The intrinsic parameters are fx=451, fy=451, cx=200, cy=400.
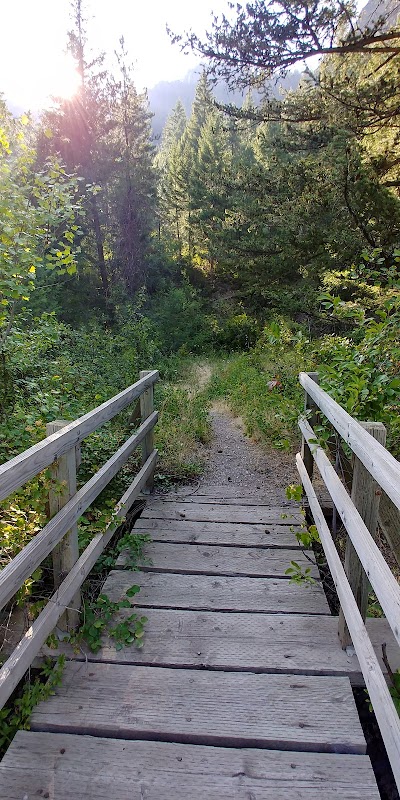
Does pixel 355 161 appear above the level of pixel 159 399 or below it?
above

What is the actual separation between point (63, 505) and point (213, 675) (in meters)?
1.10

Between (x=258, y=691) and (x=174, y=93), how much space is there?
20216cm

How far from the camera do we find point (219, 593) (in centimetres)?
280

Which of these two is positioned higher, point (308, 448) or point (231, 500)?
point (308, 448)

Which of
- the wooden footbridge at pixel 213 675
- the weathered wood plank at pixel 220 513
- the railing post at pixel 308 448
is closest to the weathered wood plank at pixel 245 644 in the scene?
the wooden footbridge at pixel 213 675

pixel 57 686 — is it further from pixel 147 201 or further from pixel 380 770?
pixel 147 201

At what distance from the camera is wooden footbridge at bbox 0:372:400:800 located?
1625 mm

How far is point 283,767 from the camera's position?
5.56 ft

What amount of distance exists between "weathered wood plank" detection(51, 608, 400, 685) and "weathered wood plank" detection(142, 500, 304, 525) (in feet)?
4.18

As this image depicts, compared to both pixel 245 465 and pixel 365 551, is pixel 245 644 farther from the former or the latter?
pixel 245 465

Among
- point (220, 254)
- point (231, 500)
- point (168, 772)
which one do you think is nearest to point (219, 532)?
point (231, 500)

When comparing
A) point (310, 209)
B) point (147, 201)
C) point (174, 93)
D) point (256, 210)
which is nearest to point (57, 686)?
point (310, 209)

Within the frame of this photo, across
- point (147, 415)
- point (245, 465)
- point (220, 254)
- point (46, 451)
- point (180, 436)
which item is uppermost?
point (220, 254)

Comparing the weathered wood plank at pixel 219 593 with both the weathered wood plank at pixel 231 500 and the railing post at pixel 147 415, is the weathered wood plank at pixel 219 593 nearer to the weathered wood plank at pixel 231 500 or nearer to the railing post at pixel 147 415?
the weathered wood plank at pixel 231 500
